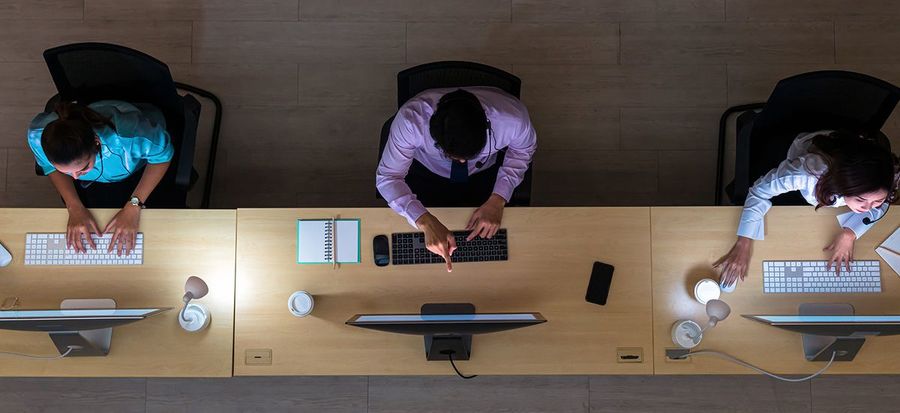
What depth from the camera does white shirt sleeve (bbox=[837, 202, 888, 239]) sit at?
188 cm

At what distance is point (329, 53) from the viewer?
2754 millimetres

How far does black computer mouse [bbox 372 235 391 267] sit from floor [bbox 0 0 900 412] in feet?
2.73

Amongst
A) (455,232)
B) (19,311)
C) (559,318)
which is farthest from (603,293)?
(19,311)

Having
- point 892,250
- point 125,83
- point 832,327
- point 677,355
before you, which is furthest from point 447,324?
point 892,250

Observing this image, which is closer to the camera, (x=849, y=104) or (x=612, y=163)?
(x=849, y=104)

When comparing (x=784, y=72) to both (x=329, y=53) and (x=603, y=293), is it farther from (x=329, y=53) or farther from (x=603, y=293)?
(x=329, y=53)

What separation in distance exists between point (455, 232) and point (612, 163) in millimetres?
1140

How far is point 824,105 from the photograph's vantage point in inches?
76.0

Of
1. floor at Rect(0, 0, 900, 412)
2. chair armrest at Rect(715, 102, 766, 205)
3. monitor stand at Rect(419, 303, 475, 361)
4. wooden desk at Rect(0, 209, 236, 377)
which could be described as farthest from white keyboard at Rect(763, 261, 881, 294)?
wooden desk at Rect(0, 209, 236, 377)

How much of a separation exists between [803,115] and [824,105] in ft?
0.24

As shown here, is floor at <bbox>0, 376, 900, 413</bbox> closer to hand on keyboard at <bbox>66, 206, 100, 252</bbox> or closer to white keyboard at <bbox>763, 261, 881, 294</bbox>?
white keyboard at <bbox>763, 261, 881, 294</bbox>

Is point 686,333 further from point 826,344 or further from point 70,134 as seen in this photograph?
point 70,134

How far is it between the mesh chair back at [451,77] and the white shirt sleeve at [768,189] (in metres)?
0.88

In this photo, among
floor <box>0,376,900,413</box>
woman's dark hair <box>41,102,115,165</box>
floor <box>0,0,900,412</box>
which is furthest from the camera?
floor <box>0,0,900,412</box>
